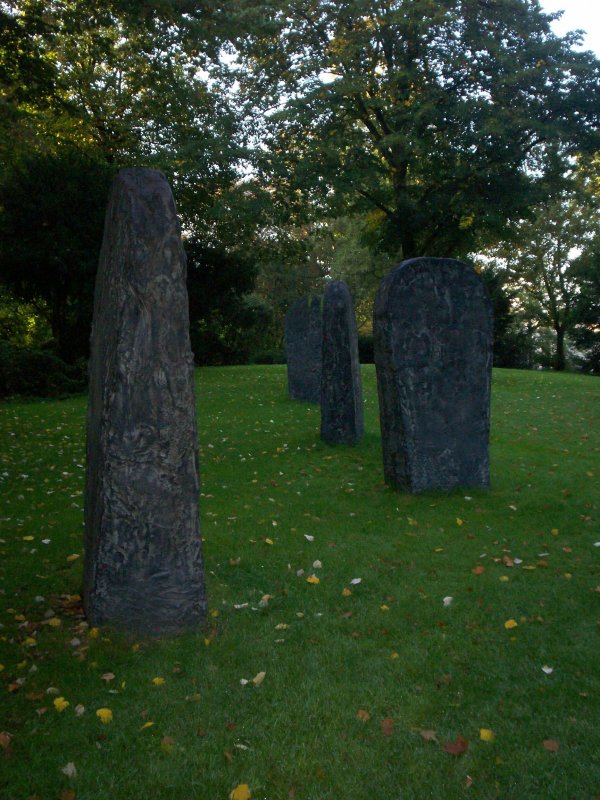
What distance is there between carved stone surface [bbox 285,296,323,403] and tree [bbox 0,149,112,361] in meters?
8.80

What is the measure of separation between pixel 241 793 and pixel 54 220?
72.8 ft

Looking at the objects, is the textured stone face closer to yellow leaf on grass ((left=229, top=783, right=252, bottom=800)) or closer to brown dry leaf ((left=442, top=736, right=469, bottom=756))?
brown dry leaf ((left=442, top=736, right=469, bottom=756))

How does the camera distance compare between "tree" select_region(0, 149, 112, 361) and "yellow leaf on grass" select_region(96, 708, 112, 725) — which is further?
"tree" select_region(0, 149, 112, 361)

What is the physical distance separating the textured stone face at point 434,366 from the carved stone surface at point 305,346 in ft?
25.7

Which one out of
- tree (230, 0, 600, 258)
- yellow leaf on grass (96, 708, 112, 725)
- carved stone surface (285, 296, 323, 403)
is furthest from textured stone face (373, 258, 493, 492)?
tree (230, 0, 600, 258)

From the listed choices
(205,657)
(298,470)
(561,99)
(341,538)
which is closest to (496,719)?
(205,657)

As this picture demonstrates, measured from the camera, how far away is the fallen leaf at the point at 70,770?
3.46 meters

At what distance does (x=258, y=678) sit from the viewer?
4402 mm

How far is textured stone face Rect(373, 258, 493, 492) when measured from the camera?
343 inches

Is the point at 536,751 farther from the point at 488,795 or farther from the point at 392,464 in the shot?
the point at 392,464

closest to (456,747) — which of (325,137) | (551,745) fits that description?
(551,745)

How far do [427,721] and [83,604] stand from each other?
2.89 m

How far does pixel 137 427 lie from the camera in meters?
4.77

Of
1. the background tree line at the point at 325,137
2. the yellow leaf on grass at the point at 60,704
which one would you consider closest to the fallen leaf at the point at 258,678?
the yellow leaf on grass at the point at 60,704
